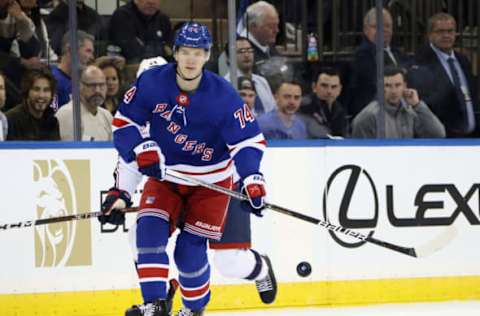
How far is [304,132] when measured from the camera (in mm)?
6988

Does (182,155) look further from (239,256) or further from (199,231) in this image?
(239,256)

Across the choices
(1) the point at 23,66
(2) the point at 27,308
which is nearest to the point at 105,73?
(1) the point at 23,66

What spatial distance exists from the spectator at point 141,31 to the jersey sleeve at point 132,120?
1145 millimetres

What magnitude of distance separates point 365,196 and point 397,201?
20cm

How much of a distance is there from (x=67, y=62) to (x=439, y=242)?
2.22 meters

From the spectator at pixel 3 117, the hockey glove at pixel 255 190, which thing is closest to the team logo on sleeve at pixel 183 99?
the hockey glove at pixel 255 190

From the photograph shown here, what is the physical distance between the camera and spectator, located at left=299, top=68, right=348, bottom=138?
7.00 metres

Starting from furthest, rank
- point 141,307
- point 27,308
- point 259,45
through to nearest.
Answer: point 259,45
point 27,308
point 141,307

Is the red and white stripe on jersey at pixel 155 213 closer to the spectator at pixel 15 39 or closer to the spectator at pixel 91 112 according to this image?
the spectator at pixel 91 112

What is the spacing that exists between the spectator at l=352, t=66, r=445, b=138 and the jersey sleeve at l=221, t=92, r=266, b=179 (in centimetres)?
165

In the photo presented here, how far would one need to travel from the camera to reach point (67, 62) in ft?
21.4

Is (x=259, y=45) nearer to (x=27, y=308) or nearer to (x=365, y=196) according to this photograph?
(x=365, y=196)

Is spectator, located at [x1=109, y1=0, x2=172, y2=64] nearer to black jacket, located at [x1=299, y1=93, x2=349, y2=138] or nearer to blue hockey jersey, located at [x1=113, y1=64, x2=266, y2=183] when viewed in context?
black jacket, located at [x1=299, y1=93, x2=349, y2=138]

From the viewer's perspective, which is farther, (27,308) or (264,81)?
(264,81)
